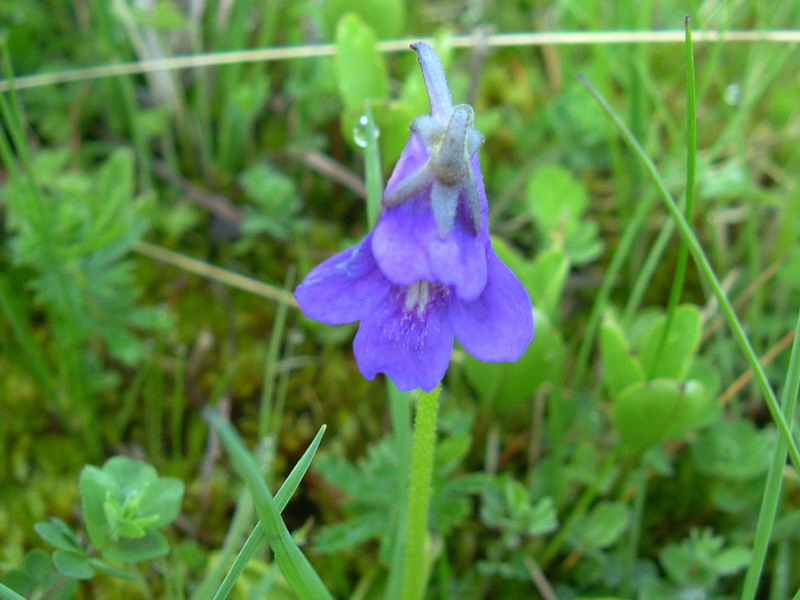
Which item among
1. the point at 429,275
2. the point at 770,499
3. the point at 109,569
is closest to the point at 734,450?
the point at 770,499

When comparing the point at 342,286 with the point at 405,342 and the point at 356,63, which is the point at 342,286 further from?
the point at 356,63

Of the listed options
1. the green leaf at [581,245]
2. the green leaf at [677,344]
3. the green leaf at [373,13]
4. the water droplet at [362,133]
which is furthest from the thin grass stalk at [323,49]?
the green leaf at [677,344]

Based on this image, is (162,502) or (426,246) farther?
(162,502)

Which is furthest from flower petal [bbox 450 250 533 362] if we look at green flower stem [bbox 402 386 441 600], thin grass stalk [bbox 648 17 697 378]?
thin grass stalk [bbox 648 17 697 378]

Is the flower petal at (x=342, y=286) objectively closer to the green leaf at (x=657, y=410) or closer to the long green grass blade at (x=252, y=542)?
the long green grass blade at (x=252, y=542)

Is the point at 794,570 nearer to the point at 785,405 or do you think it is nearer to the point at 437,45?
the point at 785,405

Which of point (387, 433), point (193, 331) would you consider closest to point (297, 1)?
point (193, 331)
